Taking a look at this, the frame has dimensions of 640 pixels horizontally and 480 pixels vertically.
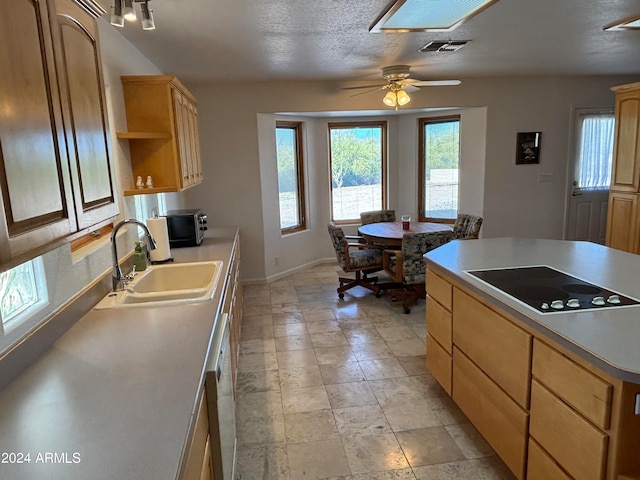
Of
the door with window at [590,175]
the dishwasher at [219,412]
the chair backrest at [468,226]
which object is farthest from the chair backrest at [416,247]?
the door with window at [590,175]

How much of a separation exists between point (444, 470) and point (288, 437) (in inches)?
34.3

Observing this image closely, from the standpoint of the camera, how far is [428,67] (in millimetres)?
4715

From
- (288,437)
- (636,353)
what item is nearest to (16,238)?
(636,353)

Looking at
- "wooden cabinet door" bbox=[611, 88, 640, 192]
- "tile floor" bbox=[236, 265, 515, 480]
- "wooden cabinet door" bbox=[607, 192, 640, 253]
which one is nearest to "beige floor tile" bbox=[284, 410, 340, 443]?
"tile floor" bbox=[236, 265, 515, 480]

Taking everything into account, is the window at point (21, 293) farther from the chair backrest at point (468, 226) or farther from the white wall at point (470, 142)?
the chair backrest at point (468, 226)

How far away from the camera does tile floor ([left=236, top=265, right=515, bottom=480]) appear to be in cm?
228

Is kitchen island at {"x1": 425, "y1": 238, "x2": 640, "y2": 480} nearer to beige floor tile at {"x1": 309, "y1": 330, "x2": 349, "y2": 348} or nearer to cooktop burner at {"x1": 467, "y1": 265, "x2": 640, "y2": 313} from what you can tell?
cooktop burner at {"x1": 467, "y1": 265, "x2": 640, "y2": 313}

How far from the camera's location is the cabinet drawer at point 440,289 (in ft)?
8.63

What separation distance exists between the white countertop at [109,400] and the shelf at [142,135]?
123 centimetres

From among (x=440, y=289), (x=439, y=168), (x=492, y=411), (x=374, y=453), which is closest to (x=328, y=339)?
(x=440, y=289)

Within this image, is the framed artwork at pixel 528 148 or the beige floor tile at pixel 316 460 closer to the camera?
the beige floor tile at pixel 316 460

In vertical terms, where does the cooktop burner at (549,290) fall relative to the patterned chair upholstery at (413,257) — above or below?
above

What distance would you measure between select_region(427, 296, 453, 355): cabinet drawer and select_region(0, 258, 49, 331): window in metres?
2.11

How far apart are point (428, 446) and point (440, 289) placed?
911 mm
